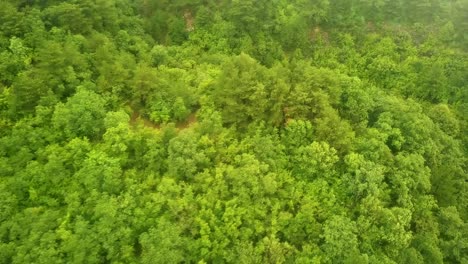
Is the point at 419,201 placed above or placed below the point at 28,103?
below

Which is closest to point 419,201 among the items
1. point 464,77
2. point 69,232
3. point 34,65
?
point 464,77

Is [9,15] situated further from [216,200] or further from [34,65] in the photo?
[216,200]

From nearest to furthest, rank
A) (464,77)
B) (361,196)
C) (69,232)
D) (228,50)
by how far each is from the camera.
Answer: (69,232) < (361,196) < (464,77) < (228,50)

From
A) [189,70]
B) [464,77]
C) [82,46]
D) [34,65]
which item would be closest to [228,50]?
[189,70]

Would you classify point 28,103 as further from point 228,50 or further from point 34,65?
point 228,50

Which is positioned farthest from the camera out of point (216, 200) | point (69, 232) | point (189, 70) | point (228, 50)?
point (228, 50)

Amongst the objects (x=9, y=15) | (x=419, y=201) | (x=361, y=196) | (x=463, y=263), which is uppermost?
(x=9, y=15)

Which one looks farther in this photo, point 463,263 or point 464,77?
point 464,77
